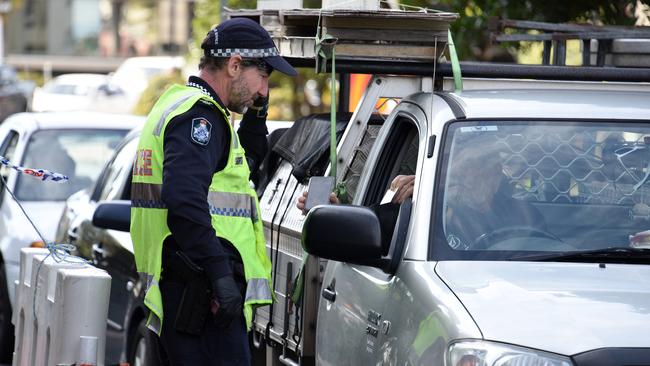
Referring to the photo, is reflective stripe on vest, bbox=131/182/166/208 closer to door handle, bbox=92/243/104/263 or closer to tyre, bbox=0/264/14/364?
door handle, bbox=92/243/104/263

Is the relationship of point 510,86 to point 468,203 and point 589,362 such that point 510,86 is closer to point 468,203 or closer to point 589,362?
point 468,203

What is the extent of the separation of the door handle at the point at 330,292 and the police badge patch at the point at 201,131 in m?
0.79

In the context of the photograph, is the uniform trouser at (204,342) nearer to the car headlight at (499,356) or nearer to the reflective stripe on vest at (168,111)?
the reflective stripe on vest at (168,111)

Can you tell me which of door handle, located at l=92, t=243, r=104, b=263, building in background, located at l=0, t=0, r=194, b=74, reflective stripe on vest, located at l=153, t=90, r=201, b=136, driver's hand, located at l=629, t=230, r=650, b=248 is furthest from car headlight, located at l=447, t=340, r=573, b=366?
building in background, located at l=0, t=0, r=194, b=74

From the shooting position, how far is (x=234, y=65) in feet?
18.7

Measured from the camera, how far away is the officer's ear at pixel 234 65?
568cm

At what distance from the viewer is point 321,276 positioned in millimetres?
6125

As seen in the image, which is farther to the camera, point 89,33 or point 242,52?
point 89,33

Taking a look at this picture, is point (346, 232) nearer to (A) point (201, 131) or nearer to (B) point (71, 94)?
(A) point (201, 131)

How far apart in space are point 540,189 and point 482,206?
0.81 feet

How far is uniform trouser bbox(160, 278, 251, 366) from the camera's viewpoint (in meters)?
5.48

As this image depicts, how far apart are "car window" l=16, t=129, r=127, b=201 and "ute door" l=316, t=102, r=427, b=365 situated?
574 centimetres

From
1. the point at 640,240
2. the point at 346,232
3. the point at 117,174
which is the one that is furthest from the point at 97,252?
the point at 640,240

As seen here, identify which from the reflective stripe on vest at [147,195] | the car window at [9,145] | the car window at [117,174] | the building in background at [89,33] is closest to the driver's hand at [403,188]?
the reflective stripe on vest at [147,195]
